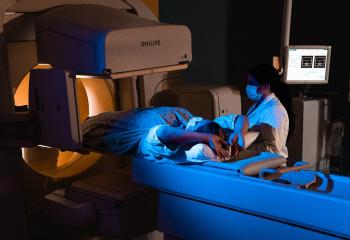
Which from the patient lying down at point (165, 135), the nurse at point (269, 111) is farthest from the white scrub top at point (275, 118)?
the patient lying down at point (165, 135)

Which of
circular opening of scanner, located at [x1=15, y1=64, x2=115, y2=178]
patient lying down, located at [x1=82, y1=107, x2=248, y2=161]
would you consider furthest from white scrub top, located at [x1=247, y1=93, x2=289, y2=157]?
circular opening of scanner, located at [x1=15, y1=64, x2=115, y2=178]

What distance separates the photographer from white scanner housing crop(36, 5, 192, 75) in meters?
1.73

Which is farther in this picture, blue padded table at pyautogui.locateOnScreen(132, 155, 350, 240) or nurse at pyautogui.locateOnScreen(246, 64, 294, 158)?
nurse at pyautogui.locateOnScreen(246, 64, 294, 158)

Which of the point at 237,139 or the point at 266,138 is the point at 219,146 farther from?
the point at 266,138

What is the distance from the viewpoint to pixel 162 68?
1.96 meters

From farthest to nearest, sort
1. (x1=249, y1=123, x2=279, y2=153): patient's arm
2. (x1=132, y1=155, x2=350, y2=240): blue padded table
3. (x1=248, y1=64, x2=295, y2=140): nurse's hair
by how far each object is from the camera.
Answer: (x1=248, y1=64, x2=295, y2=140): nurse's hair
(x1=249, y1=123, x2=279, y2=153): patient's arm
(x1=132, y1=155, x2=350, y2=240): blue padded table

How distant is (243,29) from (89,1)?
8.12ft

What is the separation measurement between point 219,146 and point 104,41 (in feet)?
2.01

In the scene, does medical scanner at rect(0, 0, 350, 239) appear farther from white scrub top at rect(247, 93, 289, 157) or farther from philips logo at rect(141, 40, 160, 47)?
white scrub top at rect(247, 93, 289, 157)

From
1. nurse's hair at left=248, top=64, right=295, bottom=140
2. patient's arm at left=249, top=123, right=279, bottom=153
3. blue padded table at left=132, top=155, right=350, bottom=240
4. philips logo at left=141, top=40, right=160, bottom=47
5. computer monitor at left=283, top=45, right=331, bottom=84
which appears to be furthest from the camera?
computer monitor at left=283, top=45, right=331, bottom=84

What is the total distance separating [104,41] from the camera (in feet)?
5.58

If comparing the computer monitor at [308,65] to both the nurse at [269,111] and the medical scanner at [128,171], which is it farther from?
the medical scanner at [128,171]

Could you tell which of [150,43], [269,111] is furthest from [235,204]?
[269,111]

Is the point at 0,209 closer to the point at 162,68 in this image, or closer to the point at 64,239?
the point at 64,239
